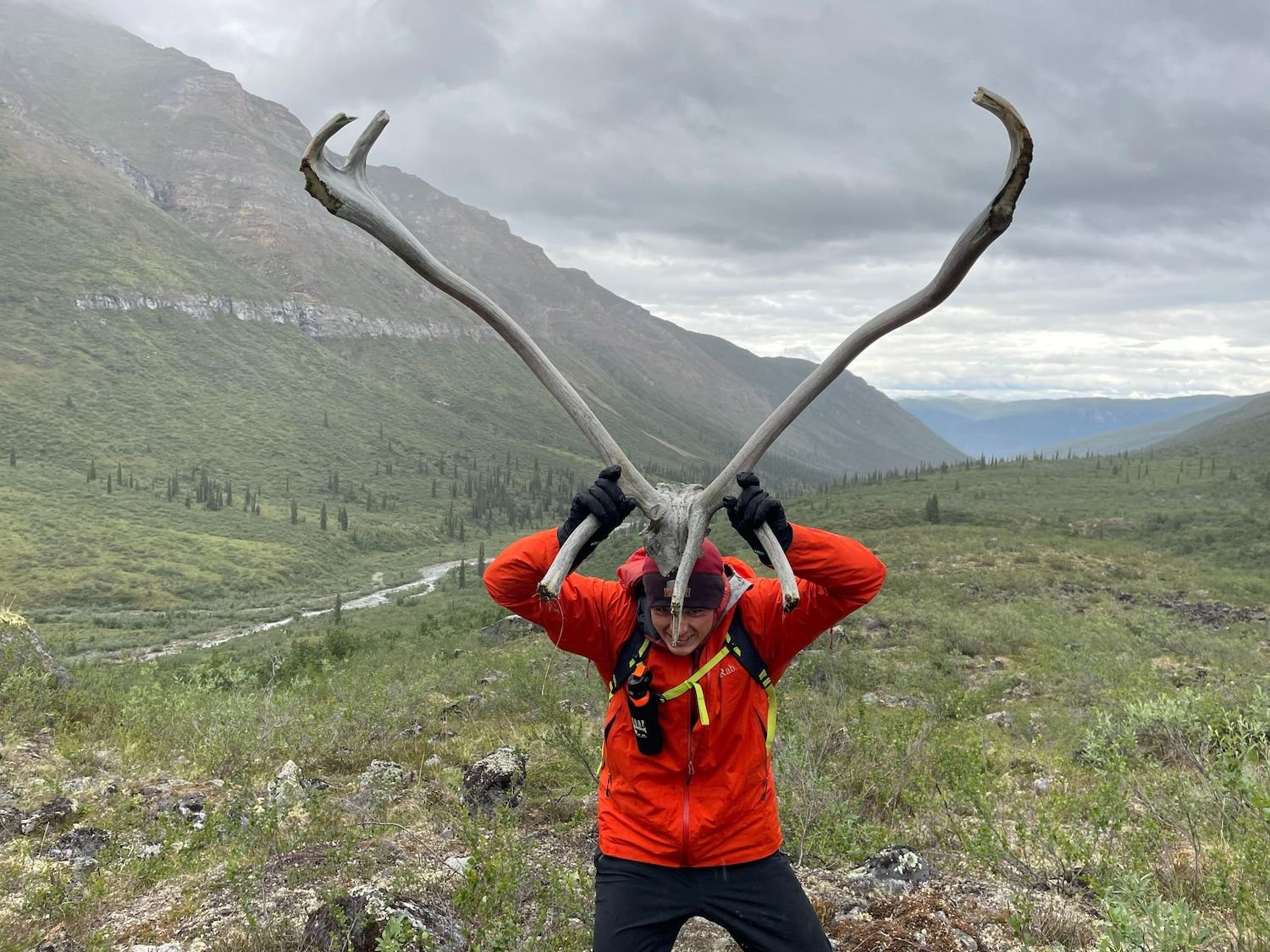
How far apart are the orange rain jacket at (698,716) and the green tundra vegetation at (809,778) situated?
1041 millimetres

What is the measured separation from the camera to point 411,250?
2.92 meters

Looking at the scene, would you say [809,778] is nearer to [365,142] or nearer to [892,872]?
[892,872]

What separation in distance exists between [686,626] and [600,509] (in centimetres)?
62

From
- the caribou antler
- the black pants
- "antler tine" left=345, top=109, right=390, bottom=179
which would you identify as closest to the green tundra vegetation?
the black pants

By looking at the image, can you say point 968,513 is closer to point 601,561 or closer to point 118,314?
point 601,561

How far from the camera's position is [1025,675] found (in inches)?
459

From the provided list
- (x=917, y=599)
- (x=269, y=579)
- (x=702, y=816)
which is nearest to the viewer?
(x=702, y=816)

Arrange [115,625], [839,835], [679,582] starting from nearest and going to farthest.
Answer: [679,582] → [839,835] → [115,625]

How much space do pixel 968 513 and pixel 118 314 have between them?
143m

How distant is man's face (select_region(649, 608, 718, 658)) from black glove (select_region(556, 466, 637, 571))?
393 millimetres

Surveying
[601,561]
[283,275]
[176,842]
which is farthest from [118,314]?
[176,842]

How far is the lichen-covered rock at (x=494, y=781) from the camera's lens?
5.63 meters

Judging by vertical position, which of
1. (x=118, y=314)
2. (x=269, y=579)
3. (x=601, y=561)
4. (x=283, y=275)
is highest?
(x=283, y=275)

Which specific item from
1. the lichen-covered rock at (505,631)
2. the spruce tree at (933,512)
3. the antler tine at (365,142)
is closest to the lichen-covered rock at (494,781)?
the antler tine at (365,142)
